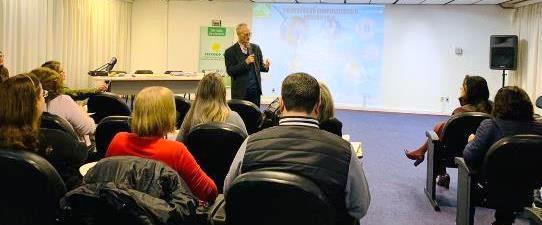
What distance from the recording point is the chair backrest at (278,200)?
153 centimetres

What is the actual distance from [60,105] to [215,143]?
4.88ft

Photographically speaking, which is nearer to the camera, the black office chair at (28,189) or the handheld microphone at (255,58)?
the black office chair at (28,189)

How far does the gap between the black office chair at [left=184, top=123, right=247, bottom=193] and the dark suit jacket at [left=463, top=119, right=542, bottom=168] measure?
1.52 metres

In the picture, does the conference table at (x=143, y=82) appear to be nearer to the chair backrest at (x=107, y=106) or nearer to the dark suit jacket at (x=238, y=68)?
the dark suit jacket at (x=238, y=68)

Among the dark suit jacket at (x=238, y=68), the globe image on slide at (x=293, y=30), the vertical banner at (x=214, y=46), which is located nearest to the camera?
the dark suit jacket at (x=238, y=68)

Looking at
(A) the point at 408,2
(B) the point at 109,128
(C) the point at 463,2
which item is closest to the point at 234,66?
(B) the point at 109,128

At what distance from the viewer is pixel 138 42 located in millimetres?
11844

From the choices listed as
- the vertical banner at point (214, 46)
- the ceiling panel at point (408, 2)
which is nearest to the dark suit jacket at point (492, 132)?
the ceiling panel at point (408, 2)

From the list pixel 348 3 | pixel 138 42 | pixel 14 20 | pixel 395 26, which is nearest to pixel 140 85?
pixel 14 20

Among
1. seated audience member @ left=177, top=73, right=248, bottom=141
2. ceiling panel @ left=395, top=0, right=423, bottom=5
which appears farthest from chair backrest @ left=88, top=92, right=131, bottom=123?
ceiling panel @ left=395, top=0, right=423, bottom=5

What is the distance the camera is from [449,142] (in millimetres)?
3945

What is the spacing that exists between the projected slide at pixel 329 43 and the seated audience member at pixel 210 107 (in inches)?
324

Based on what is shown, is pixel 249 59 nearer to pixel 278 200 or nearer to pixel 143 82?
pixel 143 82

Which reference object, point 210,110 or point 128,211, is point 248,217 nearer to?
point 128,211
